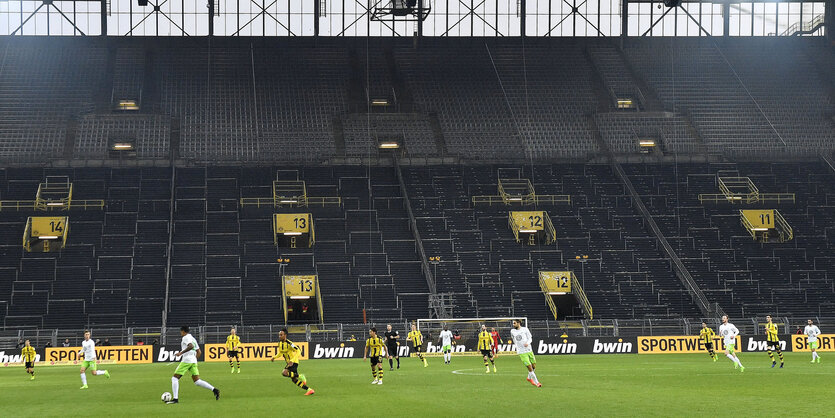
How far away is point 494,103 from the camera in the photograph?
8706cm

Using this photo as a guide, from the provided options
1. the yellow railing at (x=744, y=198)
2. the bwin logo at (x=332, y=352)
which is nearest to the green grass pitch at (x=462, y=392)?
the bwin logo at (x=332, y=352)

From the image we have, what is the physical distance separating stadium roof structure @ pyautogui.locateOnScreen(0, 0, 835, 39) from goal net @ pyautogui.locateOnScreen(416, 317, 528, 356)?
3346 centimetres

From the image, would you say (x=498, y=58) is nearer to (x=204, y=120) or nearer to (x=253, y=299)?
(x=204, y=120)

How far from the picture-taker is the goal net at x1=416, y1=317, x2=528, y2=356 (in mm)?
59375

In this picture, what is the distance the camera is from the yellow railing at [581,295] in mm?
64750

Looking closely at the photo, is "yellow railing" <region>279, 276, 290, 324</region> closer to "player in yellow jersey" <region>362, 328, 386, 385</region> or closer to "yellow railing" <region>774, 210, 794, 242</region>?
"player in yellow jersey" <region>362, 328, 386, 385</region>

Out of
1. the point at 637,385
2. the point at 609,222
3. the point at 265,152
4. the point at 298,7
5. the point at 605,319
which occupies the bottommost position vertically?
the point at 637,385

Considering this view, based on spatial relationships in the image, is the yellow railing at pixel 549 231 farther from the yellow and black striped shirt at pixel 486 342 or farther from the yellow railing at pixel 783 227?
the yellow and black striped shirt at pixel 486 342

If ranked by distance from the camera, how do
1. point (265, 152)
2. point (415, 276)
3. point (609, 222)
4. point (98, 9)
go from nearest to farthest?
point (415, 276)
point (609, 222)
point (265, 152)
point (98, 9)

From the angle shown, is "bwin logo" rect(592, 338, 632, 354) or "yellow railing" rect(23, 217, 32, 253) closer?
"bwin logo" rect(592, 338, 632, 354)

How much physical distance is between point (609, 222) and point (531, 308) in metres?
12.1

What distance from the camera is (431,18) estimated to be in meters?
92.9

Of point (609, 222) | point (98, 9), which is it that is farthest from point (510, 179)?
point (98, 9)

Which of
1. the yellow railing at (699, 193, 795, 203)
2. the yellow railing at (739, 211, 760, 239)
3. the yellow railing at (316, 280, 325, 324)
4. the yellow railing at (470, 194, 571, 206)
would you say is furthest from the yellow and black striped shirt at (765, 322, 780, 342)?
the yellow railing at (699, 193, 795, 203)
